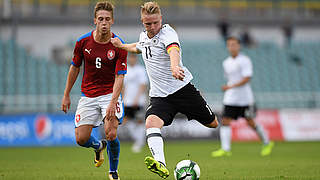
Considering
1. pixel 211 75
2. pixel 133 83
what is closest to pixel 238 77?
pixel 133 83

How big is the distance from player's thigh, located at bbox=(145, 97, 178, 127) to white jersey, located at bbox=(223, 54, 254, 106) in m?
5.77

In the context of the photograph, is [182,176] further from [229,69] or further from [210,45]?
[210,45]

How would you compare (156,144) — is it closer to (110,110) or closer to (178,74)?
(110,110)

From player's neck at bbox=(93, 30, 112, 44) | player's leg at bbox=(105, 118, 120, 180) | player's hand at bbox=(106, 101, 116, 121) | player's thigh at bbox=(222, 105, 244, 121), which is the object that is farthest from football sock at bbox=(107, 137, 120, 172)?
player's thigh at bbox=(222, 105, 244, 121)

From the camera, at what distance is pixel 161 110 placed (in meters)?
7.48

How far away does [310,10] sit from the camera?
30.1m

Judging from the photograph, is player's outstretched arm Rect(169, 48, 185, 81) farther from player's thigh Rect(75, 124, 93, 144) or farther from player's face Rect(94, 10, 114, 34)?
player's thigh Rect(75, 124, 93, 144)

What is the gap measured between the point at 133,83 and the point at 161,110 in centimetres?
822

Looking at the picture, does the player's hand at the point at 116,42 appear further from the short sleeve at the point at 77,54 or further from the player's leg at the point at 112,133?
the player's leg at the point at 112,133

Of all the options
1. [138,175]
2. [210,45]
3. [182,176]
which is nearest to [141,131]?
[138,175]

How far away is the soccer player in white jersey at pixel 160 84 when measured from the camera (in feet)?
23.4

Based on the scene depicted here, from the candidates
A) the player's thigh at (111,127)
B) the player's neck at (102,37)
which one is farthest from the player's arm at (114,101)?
the player's neck at (102,37)

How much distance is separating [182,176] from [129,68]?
9.00 m

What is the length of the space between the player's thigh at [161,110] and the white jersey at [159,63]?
0.09m
